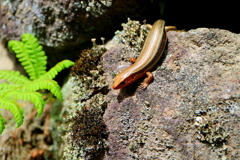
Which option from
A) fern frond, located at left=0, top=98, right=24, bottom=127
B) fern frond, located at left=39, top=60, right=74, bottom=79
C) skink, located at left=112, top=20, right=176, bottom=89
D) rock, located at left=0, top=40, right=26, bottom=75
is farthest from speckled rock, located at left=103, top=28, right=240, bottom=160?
rock, located at left=0, top=40, right=26, bottom=75

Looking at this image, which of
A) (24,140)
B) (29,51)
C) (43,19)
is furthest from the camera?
(24,140)

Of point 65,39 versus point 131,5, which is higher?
point 131,5

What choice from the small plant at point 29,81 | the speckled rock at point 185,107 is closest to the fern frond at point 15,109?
the small plant at point 29,81

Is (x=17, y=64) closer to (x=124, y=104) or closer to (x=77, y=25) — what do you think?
(x=77, y=25)

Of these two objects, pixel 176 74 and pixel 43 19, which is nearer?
pixel 176 74

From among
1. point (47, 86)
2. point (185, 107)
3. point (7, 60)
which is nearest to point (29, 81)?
point (47, 86)

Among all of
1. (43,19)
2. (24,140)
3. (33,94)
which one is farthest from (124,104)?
(24,140)

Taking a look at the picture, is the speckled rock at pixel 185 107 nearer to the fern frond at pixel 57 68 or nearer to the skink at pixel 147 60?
the skink at pixel 147 60
